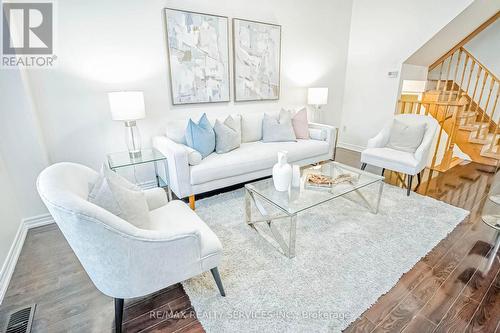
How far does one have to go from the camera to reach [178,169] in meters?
2.41

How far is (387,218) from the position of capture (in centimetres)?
241

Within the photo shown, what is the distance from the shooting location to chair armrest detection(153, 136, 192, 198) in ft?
7.86

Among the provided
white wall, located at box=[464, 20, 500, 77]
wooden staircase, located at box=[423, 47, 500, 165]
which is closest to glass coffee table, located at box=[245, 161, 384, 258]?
wooden staircase, located at box=[423, 47, 500, 165]

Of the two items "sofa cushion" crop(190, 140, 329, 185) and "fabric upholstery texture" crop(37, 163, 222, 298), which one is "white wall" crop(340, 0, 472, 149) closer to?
"sofa cushion" crop(190, 140, 329, 185)

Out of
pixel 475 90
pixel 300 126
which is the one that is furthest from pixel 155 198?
pixel 475 90

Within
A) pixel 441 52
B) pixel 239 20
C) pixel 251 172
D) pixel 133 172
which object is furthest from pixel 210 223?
pixel 441 52

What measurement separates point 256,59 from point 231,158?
5.63 feet

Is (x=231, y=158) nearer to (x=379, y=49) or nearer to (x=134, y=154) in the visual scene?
(x=134, y=154)

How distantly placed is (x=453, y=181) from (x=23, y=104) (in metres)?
4.80

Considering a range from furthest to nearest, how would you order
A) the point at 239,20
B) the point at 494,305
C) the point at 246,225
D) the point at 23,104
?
the point at 239,20 → the point at 246,225 → the point at 23,104 → the point at 494,305

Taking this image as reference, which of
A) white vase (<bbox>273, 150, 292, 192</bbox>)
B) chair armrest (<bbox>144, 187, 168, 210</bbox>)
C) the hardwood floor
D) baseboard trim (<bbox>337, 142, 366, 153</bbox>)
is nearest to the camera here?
the hardwood floor

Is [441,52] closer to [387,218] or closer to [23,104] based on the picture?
[387,218]

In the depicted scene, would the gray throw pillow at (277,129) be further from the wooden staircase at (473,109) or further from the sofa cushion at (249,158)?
the wooden staircase at (473,109)

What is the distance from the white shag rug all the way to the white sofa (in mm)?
295
